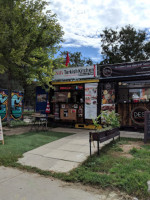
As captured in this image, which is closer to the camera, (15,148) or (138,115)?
(15,148)

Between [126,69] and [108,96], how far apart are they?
180 cm

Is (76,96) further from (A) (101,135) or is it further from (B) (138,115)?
(A) (101,135)

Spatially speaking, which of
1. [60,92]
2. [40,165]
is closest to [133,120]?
[60,92]

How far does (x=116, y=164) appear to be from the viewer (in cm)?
457

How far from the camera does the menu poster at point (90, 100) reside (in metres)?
10.9

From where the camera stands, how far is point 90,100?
11000mm

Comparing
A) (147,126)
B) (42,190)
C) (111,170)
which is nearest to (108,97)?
(147,126)

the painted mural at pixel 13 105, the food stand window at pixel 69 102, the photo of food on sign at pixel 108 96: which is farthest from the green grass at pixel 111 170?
the painted mural at pixel 13 105

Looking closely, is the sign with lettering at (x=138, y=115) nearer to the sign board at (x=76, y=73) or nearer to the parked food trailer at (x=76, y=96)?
the parked food trailer at (x=76, y=96)

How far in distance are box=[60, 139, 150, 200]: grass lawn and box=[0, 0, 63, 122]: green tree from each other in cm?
675

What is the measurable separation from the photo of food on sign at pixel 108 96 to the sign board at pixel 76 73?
1.20m

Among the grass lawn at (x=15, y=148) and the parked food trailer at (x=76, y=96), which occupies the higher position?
the parked food trailer at (x=76, y=96)

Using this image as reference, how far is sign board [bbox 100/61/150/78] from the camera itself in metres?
9.40

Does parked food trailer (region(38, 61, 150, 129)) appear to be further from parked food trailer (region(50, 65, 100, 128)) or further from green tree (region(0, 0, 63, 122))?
A: green tree (region(0, 0, 63, 122))
